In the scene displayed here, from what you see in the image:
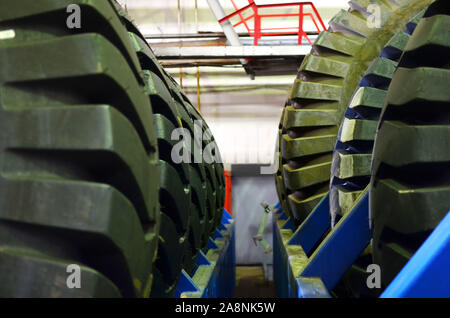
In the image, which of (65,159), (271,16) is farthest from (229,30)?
(65,159)

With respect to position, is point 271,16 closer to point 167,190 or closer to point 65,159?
point 167,190

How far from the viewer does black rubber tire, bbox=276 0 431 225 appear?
200 cm

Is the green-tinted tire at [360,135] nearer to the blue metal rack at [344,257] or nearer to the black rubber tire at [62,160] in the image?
the blue metal rack at [344,257]

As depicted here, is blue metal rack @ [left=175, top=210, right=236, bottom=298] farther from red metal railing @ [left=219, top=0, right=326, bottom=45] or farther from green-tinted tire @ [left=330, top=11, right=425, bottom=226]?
red metal railing @ [left=219, top=0, right=326, bottom=45]

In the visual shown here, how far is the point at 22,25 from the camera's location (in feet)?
1.91

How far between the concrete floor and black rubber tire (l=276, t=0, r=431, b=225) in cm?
195

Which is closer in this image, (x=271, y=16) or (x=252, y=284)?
(x=252, y=284)

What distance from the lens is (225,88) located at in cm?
633

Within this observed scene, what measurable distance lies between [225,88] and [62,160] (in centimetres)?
587

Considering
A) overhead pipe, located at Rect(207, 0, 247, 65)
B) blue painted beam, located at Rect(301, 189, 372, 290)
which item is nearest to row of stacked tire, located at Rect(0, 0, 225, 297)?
blue painted beam, located at Rect(301, 189, 372, 290)

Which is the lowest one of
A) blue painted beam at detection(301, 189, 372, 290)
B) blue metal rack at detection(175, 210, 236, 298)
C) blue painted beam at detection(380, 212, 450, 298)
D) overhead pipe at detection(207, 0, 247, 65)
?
blue metal rack at detection(175, 210, 236, 298)

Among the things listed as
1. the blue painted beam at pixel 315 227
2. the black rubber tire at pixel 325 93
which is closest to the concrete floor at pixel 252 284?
the black rubber tire at pixel 325 93
